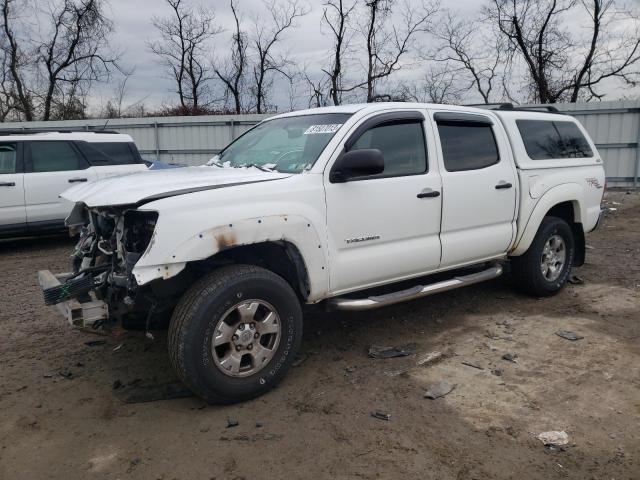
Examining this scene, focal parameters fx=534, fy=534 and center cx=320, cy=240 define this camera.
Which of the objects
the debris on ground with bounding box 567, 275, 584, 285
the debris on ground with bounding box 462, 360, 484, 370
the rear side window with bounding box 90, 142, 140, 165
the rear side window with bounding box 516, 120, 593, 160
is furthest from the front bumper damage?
the rear side window with bounding box 90, 142, 140, 165

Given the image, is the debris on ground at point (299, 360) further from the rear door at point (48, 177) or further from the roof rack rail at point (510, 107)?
the rear door at point (48, 177)

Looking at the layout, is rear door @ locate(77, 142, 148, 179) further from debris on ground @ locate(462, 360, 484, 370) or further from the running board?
debris on ground @ locate(462, 360, 484, 370)

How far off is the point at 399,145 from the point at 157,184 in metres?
1.95

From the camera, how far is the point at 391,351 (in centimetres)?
429

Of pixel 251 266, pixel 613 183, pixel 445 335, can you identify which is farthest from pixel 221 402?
pixel 613 183

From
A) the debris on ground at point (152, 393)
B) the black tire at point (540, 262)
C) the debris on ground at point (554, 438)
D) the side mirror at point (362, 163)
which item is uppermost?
the side mirror at point (362, 163)

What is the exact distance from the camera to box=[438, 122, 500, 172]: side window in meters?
4.61

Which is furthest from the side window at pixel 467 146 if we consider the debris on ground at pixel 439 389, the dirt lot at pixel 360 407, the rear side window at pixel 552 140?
the debris on ground at pixel 439 389

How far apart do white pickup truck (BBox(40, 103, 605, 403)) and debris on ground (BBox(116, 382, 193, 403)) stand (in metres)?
0.44

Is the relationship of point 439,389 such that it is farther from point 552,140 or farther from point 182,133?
point 182,133

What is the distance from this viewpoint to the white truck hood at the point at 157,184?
3197mm

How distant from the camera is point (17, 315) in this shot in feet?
17.4

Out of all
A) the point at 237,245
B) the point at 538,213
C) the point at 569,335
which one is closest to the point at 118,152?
the point at 237,245

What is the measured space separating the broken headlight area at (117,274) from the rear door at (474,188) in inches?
94.9
